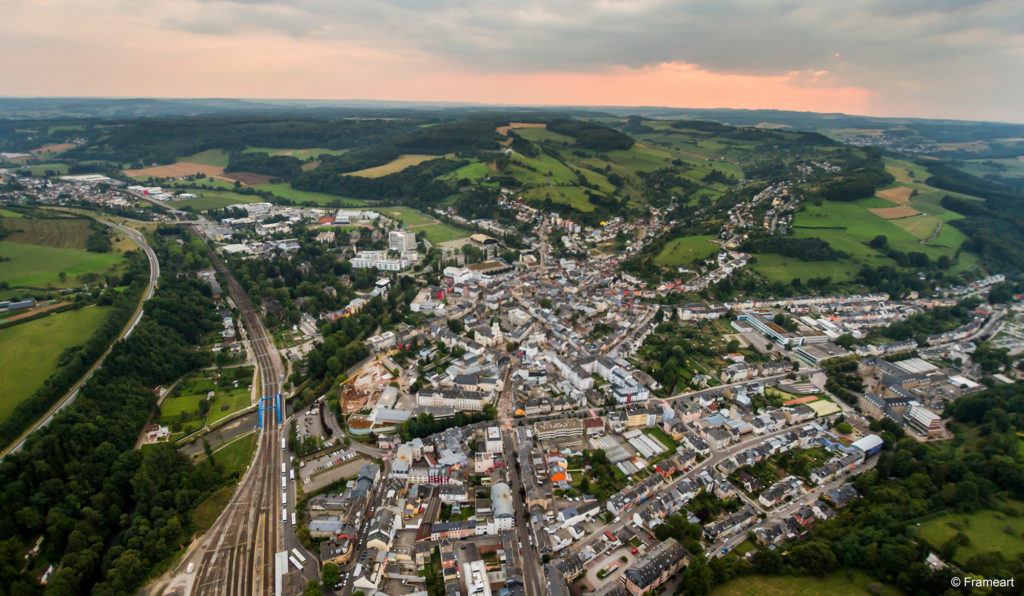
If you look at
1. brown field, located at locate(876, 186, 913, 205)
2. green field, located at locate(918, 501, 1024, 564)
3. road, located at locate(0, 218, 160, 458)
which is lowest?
green field, located at locate(918, 501, 1024, 564)

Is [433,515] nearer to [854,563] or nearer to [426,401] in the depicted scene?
[426,401]

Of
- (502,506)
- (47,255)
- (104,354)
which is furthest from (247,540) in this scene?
(47,255)

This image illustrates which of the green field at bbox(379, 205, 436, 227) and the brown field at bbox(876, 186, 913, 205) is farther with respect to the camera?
the green field at bbox(379, 205, 436, 227)

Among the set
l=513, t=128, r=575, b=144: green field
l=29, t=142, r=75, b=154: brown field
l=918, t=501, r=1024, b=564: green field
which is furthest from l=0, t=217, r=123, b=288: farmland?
l=513, t=128, r=575, b=144: green field

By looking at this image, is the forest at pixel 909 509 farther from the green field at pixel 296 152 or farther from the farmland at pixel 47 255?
the green field at pixel 296 152

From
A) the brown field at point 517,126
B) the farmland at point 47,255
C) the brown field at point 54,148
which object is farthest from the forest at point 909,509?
the brown field at point 54,148

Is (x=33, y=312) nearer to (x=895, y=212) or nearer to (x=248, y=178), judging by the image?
(x=248, y=178)

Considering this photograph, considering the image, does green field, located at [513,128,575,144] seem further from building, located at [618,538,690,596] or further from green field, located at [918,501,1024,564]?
building, located at [618,538,690,596]
